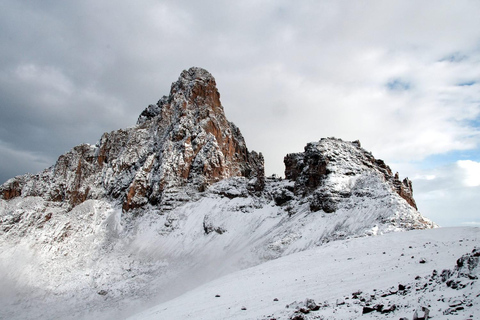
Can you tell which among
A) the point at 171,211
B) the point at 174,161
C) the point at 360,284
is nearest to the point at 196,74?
the point at 174,161

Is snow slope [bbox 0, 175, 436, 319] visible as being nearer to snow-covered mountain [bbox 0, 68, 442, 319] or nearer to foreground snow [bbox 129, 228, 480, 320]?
snow-covered mountain [bbox 0, 68, 442, 319]

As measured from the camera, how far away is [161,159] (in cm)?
9369

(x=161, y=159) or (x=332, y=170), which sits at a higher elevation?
(x=161, y=159)

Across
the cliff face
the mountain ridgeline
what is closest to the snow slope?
the mountain ridgeline

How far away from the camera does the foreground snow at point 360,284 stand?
11789 mm

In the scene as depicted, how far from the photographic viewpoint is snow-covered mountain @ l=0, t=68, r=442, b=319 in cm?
5653

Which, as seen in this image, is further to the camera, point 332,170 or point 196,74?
point 196,74

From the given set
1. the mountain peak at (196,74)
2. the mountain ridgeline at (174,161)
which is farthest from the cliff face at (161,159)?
the mountain peak at (196,74)

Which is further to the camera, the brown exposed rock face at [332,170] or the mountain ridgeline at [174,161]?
the mountain ridgeline at [174,161]

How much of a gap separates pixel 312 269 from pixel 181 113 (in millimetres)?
82663

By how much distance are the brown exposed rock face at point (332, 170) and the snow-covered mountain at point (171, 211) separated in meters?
0.31

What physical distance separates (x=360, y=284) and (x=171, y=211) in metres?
68.5

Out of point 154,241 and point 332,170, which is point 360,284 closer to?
point 332,170

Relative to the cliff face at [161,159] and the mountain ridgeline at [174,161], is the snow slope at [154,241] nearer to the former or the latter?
the mountain ridgeline at [174,161]
